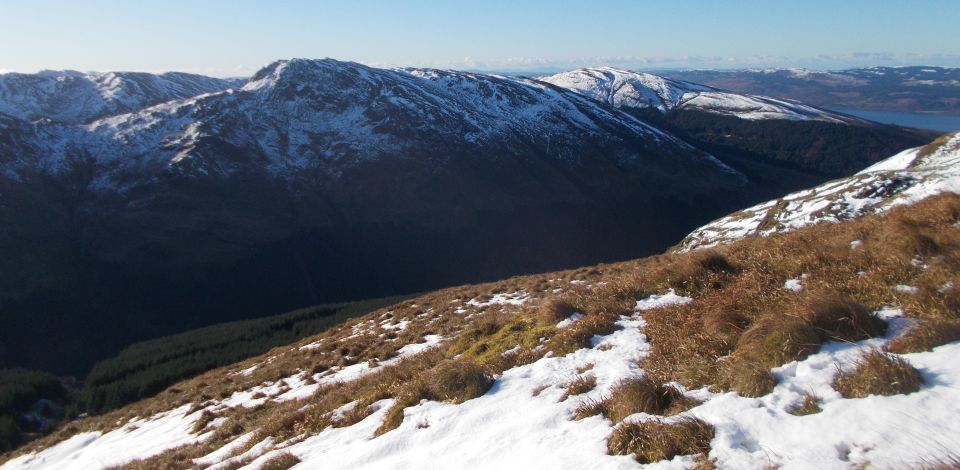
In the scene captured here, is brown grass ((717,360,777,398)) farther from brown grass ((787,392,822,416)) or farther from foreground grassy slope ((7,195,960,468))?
brown grass ((787,392,822,416))

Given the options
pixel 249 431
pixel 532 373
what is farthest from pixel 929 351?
pixel 249 431

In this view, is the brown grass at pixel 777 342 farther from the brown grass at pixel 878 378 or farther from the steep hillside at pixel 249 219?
the steep hillside at pixel 249 219

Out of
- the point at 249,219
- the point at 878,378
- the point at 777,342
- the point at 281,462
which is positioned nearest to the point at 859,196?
the point at 777,342

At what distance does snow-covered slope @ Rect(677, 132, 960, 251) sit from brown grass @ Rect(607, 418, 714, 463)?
37.0 meters

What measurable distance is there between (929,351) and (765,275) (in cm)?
424

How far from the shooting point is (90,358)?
106m

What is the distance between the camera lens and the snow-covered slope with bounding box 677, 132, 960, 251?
4212cm

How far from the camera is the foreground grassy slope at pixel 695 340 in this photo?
20.0 feet

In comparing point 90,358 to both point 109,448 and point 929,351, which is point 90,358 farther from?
point 929,351

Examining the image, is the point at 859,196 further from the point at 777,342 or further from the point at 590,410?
the point at 590,410

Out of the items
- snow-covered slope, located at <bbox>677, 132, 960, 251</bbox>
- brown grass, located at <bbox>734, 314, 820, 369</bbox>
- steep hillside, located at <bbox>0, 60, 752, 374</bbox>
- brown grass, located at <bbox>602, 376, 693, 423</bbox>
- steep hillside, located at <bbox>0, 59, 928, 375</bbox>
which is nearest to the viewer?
brown grass, located at <bbox>602, 376, 693, 423</bbox>

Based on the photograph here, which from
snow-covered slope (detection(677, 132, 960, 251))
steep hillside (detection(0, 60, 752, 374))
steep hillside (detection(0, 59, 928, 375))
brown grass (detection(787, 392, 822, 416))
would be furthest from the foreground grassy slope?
steep hillside (detection(0, 59, 928, 375))

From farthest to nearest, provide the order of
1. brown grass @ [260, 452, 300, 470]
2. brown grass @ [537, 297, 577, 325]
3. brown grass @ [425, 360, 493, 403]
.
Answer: brown grass @ [537, 297, 577, 325] → brown grass @ [425, 360, 493, 403] → brown grass @ [260, 452, 300, 470]

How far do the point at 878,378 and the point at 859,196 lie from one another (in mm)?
51320
